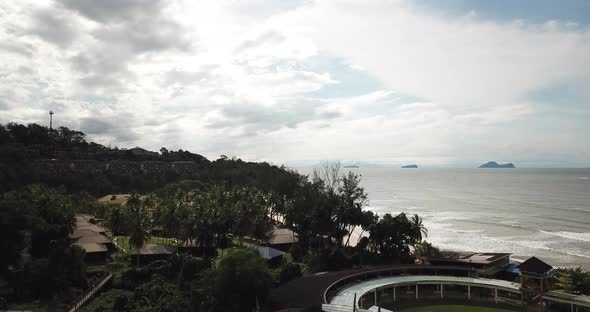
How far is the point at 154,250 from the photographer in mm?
49125

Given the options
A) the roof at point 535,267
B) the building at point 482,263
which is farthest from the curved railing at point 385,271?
the roof at point 535,267

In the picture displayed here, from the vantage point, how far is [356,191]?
6034 cm

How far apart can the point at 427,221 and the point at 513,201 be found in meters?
51.4

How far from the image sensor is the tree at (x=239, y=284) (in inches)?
1137

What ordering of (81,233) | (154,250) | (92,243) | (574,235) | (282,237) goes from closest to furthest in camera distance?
1. (154,250)
2. (92,243)
3. (81,233)
4. (282,237)
5. (574,235)

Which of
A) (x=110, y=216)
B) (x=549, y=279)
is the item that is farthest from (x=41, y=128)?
(x=549, y=279)

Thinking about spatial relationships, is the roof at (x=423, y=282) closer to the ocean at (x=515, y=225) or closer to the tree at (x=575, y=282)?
the tree at (x=575, y=282)

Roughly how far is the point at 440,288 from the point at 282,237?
98.7 ft

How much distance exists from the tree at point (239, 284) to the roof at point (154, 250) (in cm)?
2152

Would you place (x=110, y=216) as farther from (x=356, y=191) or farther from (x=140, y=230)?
(x=356, y=191)

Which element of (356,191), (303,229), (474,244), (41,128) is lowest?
(474,244)

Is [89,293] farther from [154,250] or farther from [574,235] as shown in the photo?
[574,235]

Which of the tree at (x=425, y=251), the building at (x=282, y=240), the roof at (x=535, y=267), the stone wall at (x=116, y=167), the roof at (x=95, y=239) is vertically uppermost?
the stone wall at (x=116, y=167)

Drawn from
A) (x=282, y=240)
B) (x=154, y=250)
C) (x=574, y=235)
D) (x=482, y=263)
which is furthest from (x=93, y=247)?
(x=574, y=235)
